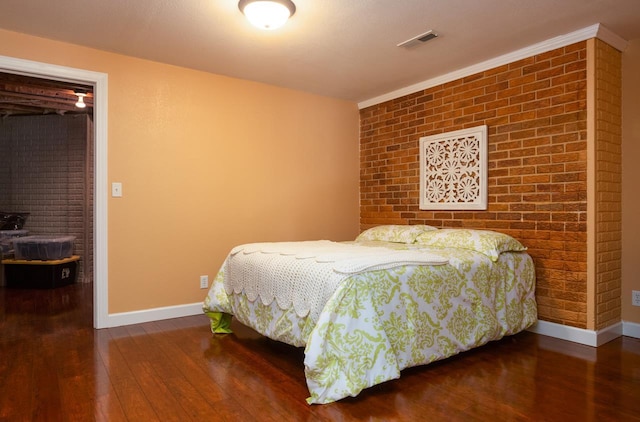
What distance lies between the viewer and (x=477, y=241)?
9.16ft

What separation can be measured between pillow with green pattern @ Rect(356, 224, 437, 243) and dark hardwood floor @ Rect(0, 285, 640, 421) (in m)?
1.03

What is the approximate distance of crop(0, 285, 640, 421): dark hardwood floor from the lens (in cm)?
178

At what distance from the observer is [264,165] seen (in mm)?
3896

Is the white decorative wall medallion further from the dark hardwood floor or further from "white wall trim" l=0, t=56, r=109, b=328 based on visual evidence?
"white wall trim" l=0, t=56, r=109, b=328

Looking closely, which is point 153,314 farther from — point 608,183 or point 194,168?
point 608,183

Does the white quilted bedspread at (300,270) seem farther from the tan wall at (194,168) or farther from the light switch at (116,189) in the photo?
the light switch at (116,189)

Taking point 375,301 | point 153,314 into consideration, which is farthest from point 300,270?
point 153,314

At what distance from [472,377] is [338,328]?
0.86 meters

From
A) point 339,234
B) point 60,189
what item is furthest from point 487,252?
point 60,189

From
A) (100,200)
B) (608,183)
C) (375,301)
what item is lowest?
(375,301)

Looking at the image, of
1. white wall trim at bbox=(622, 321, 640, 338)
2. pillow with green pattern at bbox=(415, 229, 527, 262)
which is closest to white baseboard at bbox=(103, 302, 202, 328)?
pillow with green pattern at bbox=(415, 229, 527, 262)

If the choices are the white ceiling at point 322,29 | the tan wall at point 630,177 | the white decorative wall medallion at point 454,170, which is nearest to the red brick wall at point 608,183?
the tan wall at point 630,177

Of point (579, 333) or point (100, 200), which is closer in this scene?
point (579, 333)

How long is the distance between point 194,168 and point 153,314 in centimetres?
124
